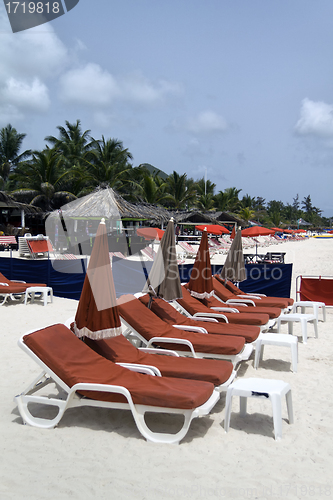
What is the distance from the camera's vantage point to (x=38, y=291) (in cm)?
902

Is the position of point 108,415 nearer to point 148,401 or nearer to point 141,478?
point 148,401

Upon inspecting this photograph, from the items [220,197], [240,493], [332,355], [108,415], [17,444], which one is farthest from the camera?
[220,197]

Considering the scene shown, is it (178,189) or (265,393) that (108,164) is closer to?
(178,189)

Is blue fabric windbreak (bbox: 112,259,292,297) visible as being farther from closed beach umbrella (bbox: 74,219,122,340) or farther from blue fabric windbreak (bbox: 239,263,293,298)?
closed beach umbrella (bbox: 74,219,122,340)

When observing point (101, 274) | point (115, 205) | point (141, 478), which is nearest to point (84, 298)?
point (101, 274)

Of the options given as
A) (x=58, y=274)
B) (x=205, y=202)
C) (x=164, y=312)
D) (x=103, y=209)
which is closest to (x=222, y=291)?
(x=164, y=312)

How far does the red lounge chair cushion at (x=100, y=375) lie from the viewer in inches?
131

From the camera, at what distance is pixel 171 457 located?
312cm

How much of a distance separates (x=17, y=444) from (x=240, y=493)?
1.82 metres

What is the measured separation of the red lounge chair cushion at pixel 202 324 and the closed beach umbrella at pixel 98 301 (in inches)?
72.7

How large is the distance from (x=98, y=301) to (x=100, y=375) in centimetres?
75

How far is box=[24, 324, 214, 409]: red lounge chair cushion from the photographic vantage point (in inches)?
131

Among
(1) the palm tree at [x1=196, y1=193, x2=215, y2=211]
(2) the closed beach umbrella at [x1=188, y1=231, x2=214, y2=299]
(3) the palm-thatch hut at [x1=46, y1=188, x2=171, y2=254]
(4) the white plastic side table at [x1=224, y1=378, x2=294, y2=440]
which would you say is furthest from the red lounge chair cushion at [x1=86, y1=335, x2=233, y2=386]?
(1) the palm tree at [x1=196, y1=193, x2=215, y2=211]

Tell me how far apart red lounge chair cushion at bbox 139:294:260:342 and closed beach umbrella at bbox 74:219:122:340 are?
185 cm
